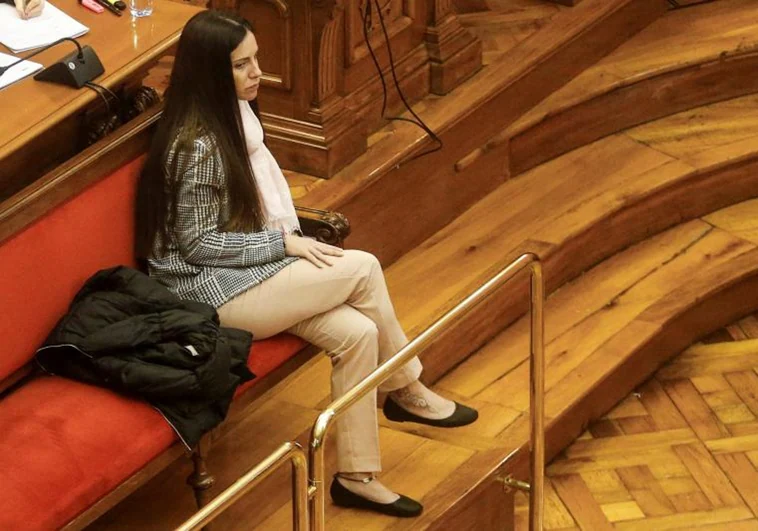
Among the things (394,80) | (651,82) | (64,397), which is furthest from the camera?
(651,82)

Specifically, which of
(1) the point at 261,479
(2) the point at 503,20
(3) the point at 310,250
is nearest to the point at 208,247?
(3) the point at 310,250

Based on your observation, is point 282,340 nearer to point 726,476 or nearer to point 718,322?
point 726,476

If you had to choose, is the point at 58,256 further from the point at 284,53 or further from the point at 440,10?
the point at 440,10

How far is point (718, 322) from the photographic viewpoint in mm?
3973

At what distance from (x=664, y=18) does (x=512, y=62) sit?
76 centimetres

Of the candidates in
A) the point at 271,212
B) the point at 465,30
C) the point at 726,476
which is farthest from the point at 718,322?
the point at 271,212

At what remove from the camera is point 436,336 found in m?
2.57

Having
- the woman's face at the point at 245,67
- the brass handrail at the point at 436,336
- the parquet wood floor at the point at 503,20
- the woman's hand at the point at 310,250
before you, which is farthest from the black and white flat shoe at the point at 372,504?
the parquet wood floor at the point at 503,20

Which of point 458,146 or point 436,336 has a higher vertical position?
point 436,336

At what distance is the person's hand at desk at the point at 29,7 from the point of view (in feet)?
9.66

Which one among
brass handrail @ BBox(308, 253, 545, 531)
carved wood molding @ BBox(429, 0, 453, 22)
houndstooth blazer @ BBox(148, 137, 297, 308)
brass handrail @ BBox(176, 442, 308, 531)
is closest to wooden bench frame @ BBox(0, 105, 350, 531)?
houndstooth blazer @ BBox(148, 137, 297, 308)

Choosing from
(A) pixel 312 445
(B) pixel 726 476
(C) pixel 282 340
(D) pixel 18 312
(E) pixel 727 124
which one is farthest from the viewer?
(E) pixel 727 124

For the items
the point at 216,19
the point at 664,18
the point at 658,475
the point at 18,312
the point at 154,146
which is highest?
the point at 216,19

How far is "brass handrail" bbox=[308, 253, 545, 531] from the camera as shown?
2350 mm
